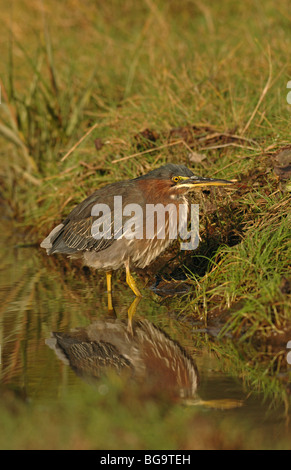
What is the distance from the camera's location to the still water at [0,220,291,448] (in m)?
4.07

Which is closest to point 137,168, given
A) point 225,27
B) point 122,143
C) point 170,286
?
point 122,143

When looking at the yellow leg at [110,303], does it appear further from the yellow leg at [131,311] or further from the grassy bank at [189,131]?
the grassy bank at [189,131]

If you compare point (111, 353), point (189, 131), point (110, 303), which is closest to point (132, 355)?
point (111, 353)

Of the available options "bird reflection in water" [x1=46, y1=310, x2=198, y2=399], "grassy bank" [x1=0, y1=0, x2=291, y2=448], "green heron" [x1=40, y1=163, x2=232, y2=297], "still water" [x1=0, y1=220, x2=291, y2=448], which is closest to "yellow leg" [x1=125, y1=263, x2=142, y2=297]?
"green heron" [x1=40, y1=163, x2=232, y2=297]

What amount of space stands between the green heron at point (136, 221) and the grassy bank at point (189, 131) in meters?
0.43

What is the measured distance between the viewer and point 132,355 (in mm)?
4996

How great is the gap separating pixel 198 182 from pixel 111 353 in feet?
5.34

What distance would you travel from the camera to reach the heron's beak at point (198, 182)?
5910 millimetres

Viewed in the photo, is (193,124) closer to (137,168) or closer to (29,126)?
(137,168)

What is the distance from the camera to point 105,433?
3.75m

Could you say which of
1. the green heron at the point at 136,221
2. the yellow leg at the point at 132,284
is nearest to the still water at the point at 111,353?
the yellow leg at the point at 132,284

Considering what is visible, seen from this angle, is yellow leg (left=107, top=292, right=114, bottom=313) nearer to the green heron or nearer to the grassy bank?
the green heron

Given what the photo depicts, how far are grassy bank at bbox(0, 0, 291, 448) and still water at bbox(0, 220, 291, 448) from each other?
0.22 metres
